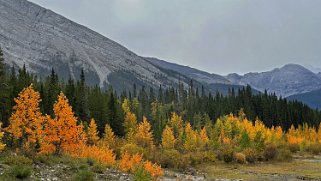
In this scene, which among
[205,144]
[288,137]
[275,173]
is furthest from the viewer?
[288,137]

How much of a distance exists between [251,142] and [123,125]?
97.3 feet

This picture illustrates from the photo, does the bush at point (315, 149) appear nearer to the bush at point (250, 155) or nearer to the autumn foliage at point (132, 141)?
the autumn foliage at point (132, 141)

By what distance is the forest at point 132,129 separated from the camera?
4577cm

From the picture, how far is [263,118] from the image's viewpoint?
151 meters

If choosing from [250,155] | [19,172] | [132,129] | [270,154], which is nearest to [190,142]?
[132,129]

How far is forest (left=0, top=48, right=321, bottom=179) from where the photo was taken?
150 ft

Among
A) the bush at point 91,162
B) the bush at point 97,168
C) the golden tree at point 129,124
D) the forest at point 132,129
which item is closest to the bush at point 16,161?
the forest at point 132,129

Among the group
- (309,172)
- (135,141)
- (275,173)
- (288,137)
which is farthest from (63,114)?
(288,137)

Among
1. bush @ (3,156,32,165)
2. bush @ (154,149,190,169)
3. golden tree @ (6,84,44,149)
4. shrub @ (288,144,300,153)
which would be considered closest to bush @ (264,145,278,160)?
shrub @ (288,144,300,153)

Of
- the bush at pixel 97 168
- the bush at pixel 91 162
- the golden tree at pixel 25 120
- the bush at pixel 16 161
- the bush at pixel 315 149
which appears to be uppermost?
the golden tree at pixel 25 120

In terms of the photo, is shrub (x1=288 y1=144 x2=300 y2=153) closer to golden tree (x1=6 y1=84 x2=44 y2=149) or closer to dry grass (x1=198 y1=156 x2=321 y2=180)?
dry grass (x1=198 y1=156 x2=321 y2=180)

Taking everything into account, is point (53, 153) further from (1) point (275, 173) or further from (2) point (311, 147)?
(2) point (311, 147)

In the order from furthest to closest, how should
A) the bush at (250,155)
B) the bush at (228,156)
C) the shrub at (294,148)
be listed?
the shrub at (294,148), the bush at (250,155), the bush at (228,156)

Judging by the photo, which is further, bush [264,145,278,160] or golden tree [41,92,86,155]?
bush [264,145,278,160]
